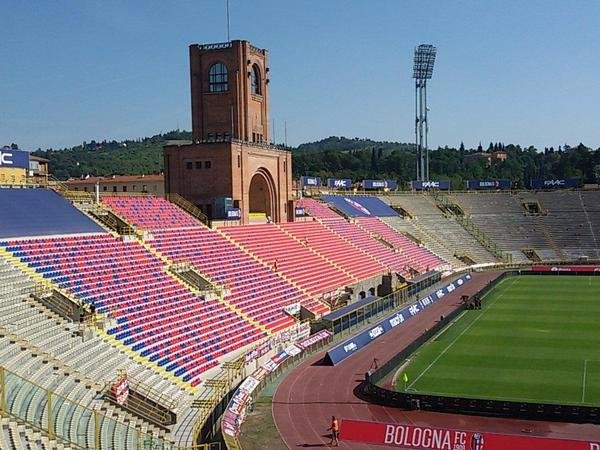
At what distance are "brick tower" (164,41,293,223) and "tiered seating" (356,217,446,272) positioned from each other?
1516 cm

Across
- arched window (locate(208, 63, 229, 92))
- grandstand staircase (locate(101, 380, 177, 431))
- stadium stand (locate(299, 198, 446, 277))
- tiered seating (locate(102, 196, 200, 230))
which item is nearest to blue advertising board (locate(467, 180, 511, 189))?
stadium stand (locate(299, 198, 446, 277))

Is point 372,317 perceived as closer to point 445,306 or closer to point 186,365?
point 445,306

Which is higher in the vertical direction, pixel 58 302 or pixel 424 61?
pixel 424 61

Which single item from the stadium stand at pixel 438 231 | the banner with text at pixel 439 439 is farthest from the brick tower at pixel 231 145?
the banner with text at pixel 439 439

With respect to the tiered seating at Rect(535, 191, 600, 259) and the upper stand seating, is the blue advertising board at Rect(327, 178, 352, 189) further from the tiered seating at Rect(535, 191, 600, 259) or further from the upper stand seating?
the upper stand seating

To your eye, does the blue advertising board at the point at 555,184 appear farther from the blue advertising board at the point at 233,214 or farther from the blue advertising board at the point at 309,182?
the blue advertising board at the point at 233,214

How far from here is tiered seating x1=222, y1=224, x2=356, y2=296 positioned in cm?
4944

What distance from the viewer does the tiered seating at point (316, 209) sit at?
70.2 m

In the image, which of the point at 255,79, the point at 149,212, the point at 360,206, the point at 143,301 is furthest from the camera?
the point at 360,206

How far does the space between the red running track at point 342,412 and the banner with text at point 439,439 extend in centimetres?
52

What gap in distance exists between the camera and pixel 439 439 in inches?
878

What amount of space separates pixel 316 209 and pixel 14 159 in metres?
38.6

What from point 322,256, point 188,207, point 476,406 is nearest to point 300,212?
point 322,256

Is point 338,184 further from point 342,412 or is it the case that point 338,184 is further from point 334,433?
point 334,433
